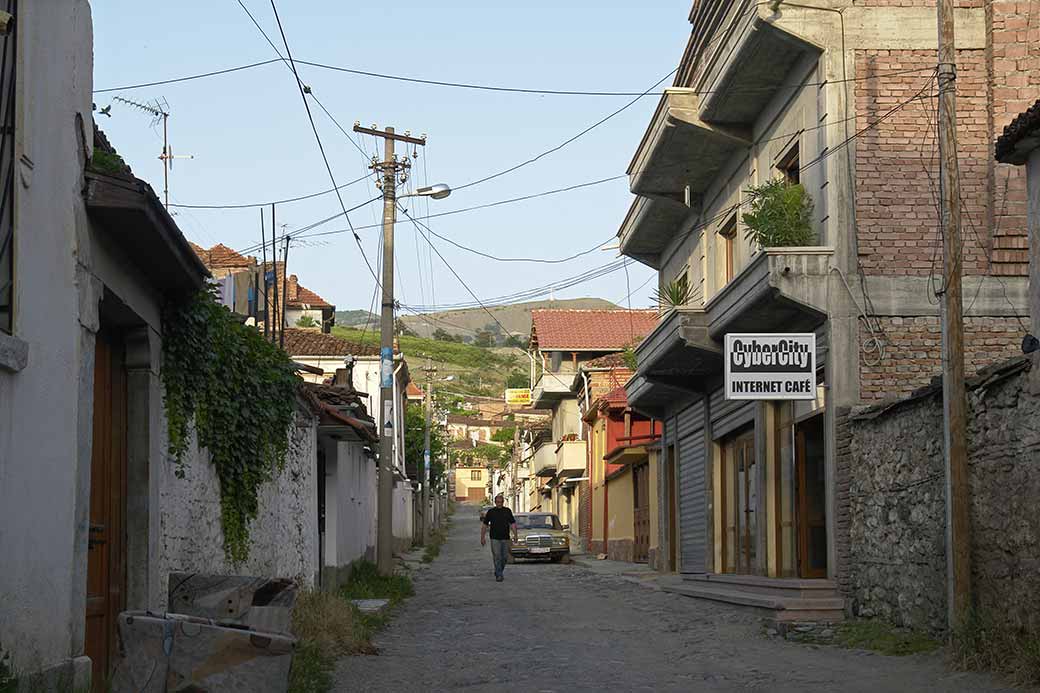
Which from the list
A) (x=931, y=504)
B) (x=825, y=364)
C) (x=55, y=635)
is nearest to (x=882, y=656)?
(x=931, y=504)

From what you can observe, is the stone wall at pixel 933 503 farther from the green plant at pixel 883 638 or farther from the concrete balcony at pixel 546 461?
the concrete balcony at pixel 546 461

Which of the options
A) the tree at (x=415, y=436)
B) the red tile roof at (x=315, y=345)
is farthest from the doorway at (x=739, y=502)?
the tree at (x=415, y=436)

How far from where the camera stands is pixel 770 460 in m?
19.8

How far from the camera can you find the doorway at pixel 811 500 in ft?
60.3

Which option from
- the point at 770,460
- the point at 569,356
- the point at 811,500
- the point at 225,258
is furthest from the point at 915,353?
the point at 569,356

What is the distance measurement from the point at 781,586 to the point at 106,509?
993 cm

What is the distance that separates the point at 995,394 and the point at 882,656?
9.35ft

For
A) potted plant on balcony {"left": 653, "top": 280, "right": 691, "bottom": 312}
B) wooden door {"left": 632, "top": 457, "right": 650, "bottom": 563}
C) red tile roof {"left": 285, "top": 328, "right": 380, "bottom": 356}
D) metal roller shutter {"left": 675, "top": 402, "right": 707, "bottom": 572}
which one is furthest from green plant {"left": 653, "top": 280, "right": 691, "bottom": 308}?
red tile roof {"left": 285, "top": 328, "right": 380, "bottom": 356}

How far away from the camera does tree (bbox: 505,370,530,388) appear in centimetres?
16838

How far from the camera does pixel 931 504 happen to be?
528 inches

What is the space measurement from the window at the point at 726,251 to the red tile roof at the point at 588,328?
33866 mm

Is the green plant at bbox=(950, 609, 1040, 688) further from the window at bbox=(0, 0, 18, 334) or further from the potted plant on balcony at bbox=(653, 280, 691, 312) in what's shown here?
the potted plant on balcony at bbox=(653, 280, 691, 312)

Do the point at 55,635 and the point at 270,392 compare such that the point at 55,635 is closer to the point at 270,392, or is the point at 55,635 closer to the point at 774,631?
the point at 270,392

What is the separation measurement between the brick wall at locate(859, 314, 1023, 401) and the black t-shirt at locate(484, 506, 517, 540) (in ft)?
42.5
